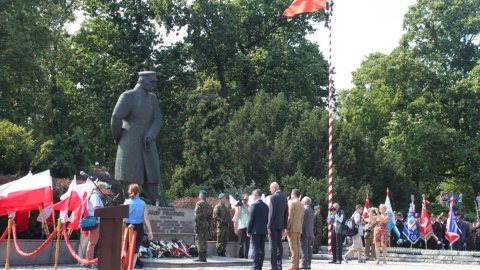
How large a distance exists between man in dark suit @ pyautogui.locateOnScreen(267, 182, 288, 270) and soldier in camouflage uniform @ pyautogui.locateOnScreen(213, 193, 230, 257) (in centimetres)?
543

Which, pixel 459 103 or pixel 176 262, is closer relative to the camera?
pixel 176 262

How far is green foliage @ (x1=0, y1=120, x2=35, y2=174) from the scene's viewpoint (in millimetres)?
28594

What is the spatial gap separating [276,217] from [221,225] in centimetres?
574

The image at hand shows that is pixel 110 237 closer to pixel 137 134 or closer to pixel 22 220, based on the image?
pixel 22 220

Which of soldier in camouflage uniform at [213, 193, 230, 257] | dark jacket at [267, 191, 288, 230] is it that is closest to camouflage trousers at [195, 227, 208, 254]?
soldier in camouflage uniform at [213, 193, 230, 257]

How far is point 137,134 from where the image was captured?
65.4ft

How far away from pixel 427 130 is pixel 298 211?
29.3 meters

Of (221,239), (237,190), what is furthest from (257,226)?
(237,190)

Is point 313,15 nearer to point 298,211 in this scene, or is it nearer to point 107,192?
point 107,192

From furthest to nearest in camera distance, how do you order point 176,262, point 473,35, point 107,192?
1. point 473,35
2. point 107,192
3. point 176,262

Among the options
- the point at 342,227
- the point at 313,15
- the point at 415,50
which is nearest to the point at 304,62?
the point at 313,15

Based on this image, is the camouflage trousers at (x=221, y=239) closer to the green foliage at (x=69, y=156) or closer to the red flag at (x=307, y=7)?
the red flag at (x=307, y=7)

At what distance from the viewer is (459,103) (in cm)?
4550

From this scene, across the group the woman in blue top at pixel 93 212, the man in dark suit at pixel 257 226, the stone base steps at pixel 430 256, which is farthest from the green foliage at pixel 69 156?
the man in dark suit at pixel 257 226
